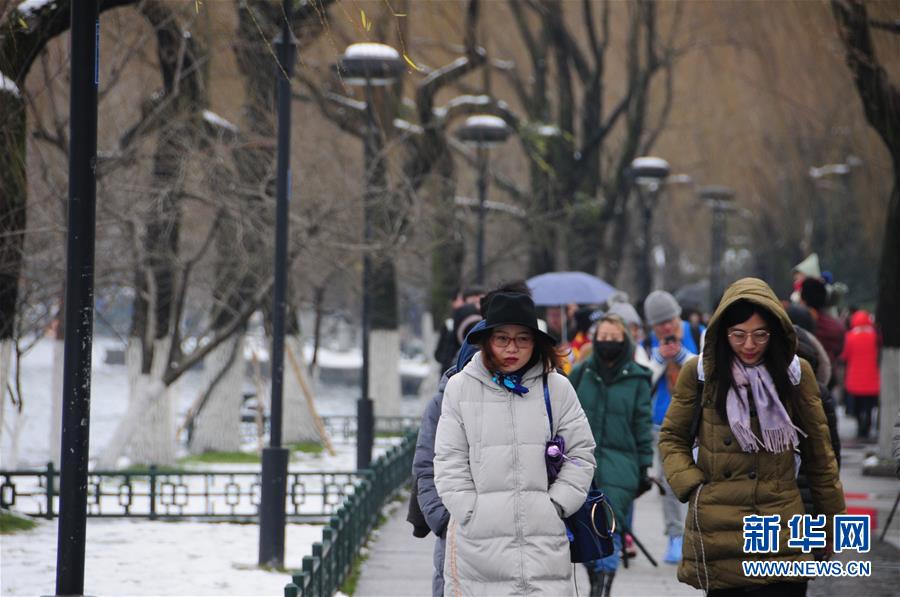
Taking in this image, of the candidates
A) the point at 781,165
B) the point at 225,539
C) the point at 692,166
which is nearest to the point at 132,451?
the point at 225,539

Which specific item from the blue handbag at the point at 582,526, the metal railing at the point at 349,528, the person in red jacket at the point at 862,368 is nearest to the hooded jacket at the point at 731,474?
the blue handbag at the point at 582,526

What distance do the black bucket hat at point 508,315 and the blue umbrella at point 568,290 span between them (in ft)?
36.1

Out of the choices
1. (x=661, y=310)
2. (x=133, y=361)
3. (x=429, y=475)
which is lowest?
(x=429, y=475)

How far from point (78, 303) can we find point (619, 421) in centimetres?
358

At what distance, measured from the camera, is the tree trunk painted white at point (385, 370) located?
81.7 ft

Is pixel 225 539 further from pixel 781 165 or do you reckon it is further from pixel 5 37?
pixel 781 165

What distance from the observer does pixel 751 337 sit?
583cm

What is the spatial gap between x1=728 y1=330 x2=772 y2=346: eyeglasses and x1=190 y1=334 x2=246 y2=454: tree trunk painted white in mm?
15856

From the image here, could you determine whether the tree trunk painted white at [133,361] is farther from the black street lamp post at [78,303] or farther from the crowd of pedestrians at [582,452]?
the crowd of pedestrians at [582,452]

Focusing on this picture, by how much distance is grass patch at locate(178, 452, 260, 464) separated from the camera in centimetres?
1975

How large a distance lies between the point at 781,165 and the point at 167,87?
995 inches

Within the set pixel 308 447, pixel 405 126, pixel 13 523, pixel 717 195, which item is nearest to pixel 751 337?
pixel 13 523

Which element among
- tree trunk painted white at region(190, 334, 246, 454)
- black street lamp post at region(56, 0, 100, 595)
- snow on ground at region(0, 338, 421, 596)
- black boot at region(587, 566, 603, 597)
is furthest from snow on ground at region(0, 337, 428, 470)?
black street lamp post at region(56, 0, 100, 595)

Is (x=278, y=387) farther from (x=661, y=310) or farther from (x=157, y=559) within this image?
(x=661, y=310)
